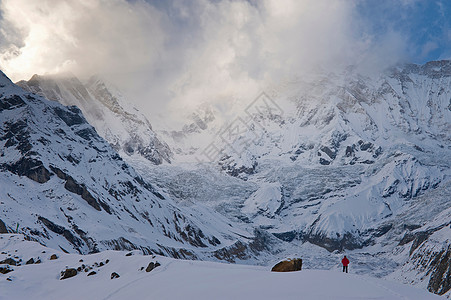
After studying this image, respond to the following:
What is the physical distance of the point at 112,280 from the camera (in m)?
37.2

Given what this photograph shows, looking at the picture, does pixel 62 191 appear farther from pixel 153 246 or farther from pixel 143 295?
pixel 143 295

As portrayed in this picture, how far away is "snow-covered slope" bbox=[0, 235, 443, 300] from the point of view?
2586cm

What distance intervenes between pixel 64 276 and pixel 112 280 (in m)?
9.14

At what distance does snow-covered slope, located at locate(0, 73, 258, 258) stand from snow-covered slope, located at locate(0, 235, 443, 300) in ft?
218

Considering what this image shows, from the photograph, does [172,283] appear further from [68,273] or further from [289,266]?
[68,273]

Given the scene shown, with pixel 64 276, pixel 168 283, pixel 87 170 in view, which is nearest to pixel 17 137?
pixel 87 170

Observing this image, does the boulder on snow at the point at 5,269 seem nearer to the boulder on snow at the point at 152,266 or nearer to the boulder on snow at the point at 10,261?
the boulder on snow at the point at 10,261

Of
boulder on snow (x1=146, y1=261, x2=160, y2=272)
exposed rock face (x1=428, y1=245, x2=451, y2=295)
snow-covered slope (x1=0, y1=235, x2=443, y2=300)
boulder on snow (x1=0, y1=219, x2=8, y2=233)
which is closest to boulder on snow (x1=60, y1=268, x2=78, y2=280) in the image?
snow-covered slope (x1=0, y1=235, x2=443, y2=300)

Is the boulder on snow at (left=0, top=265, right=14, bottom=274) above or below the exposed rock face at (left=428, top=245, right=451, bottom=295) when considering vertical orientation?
above

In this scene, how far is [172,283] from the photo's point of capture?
102ft

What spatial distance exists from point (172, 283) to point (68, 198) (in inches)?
5149

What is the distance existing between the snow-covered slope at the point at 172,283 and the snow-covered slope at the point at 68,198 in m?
66.4

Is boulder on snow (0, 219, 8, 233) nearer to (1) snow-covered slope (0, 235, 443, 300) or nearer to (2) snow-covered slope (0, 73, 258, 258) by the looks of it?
(2) snow-covered slope (0, 73, 258, 258)

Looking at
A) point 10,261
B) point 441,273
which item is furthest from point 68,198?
point 441,273
